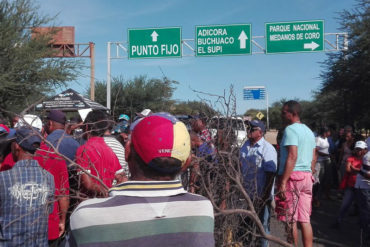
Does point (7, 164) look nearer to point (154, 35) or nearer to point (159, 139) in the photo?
point (159, 139)

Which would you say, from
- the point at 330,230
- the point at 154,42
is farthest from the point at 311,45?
the point at 330,230

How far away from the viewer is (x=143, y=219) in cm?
142

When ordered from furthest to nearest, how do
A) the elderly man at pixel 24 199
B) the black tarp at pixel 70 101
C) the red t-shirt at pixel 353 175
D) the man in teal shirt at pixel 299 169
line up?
the black tarp at pixel 70 101
the red t-shirt at pixel 353 175
the man in teal shirt at pixel 299 169
the elderly man at pixel 24 199

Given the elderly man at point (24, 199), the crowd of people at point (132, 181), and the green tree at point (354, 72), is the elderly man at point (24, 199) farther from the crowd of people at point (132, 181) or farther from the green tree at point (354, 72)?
the green tree at point (354, 72)

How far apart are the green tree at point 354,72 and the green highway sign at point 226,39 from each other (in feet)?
12.1

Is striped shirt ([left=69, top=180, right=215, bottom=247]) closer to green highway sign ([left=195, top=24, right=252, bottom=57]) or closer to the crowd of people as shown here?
the crowd of people

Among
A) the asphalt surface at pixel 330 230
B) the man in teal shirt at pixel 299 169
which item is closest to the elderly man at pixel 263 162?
the man in teal shirt at pixel 299 169

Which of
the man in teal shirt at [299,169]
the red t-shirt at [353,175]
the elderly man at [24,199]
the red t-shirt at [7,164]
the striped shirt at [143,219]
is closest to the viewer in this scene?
the striped shirt at [143,219]

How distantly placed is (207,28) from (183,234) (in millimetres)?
14655

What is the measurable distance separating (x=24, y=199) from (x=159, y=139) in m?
1.94

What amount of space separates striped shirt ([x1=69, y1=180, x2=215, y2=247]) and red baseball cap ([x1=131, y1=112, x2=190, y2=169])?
0.11 m

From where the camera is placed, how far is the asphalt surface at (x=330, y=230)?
5876 millimetres

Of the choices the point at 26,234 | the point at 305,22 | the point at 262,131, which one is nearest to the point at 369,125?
the point at 305,22

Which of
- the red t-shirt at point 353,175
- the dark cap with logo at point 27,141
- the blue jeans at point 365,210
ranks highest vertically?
the dark cap with logo at point 27,141
